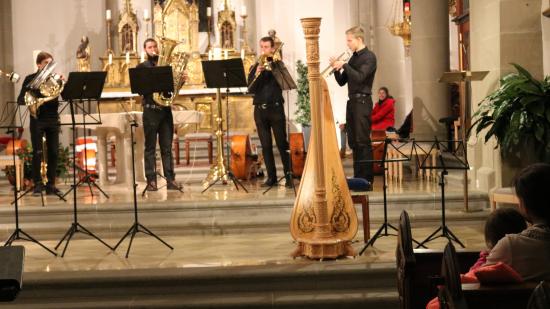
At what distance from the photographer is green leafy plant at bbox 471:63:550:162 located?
772cm

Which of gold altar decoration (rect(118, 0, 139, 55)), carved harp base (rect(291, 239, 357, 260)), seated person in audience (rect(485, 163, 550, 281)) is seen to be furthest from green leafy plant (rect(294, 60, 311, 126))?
seated person in audience (rect(485, 163, 550, 281))

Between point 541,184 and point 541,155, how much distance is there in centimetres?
470

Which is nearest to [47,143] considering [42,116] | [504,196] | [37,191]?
[42,116]

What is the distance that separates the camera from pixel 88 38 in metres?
17.4

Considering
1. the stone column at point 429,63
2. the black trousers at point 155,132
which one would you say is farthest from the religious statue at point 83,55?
the stone column at point 429,63

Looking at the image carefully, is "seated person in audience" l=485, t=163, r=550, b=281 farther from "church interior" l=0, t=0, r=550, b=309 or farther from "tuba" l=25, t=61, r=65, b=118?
"tuba" l=25, t=61, r=65, b=118

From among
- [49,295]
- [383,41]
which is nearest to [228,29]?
[383,41]

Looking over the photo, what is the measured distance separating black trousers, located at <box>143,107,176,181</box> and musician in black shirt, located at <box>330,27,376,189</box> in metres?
2.15

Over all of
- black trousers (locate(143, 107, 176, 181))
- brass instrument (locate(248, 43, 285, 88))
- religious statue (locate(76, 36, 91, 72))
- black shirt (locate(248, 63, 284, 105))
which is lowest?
black trousers (locate(143, 107, 176, 181))

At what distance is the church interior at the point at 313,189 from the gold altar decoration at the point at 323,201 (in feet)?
0.04

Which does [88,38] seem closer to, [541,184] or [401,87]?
[401,87]

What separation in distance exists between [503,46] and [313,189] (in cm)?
325

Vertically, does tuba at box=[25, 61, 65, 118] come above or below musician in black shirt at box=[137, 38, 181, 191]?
above

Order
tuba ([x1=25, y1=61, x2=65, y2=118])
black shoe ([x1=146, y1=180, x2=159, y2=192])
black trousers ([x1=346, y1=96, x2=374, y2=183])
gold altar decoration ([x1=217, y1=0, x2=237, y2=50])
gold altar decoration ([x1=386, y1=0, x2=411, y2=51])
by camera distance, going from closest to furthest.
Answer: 1. black trousers ([x1=346, y1=96, x2=374, y2=183])
2. tuba ([x1=25, y1=61, x2=65, y2=118])
3. black shoe ([x1=146, y1=180, x2=159, y2=192])
4. gold altar decoration ([x1=386, y1=0, x2=411, y2=51])
5. gold altar decoration ([x1=217, y1=0, x2=237, y2=50])
